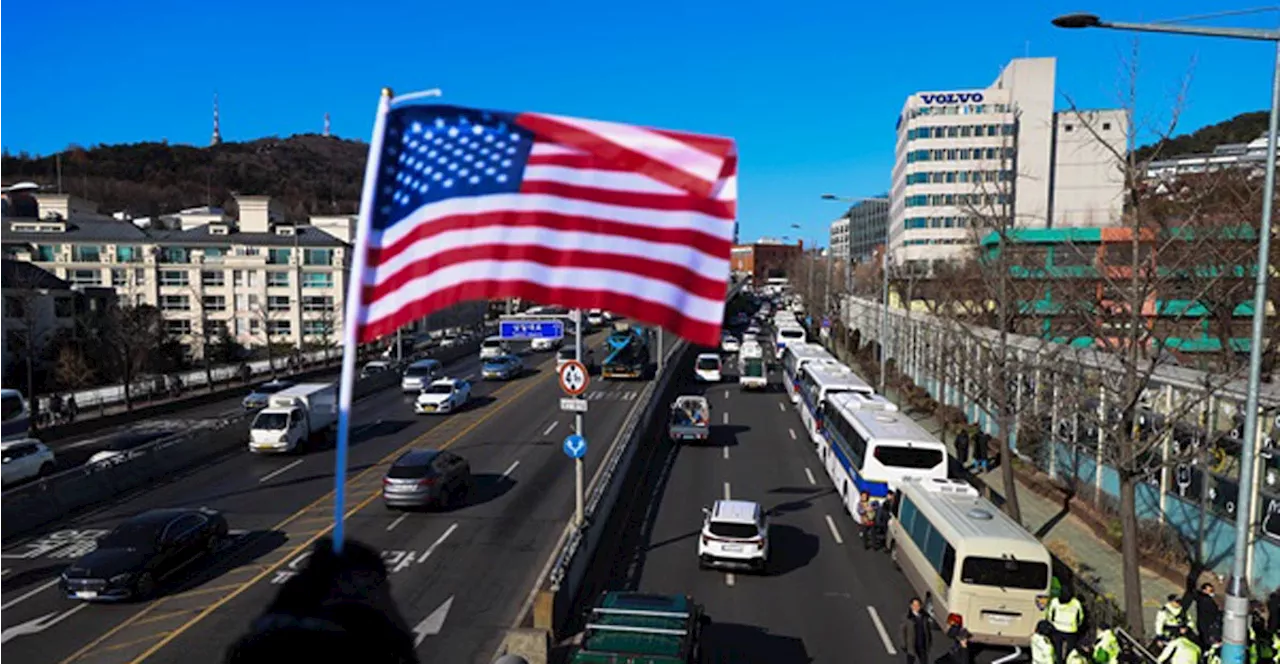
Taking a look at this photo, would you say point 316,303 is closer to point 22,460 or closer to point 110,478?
point 22,460

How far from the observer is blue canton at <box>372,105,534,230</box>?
19.5 feet

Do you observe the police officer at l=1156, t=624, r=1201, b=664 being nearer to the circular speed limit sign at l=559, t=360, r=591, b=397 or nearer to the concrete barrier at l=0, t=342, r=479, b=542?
the circular speed limit sign at l=559, t=360, r=591, b=397

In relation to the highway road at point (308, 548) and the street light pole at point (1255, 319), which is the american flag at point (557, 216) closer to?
the street light pole at point (1255, 319)

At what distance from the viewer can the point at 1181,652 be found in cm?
1194

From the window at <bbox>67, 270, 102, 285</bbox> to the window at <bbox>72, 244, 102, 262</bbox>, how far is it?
3.51 feet

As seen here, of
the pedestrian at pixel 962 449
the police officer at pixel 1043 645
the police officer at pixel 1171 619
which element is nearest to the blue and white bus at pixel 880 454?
the pedestrian at pixel 962 449

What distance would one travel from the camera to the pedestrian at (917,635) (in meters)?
13.4

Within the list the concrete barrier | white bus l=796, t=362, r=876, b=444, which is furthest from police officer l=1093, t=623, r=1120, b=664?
the concrete barrier

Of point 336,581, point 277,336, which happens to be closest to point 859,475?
point 336,581

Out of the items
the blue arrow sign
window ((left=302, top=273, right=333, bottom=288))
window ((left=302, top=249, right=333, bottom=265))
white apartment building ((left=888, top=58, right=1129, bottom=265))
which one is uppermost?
white apartment building ((left=888, top=58, right=1129, bottom=265))

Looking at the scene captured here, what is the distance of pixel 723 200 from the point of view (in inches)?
241

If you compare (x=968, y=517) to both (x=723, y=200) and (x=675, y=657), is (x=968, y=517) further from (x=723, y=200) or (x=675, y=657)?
(x=723, y=200)

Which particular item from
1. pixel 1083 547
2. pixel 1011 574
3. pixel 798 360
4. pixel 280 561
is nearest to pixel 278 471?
pixel 280 561

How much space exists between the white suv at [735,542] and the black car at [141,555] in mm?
11071
